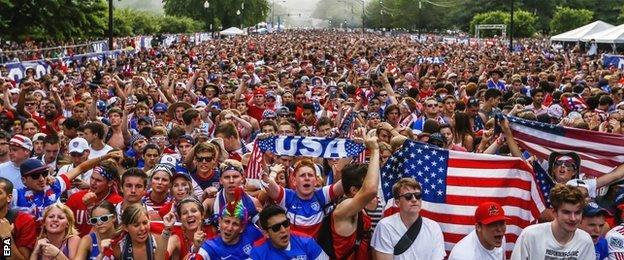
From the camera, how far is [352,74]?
21.3m

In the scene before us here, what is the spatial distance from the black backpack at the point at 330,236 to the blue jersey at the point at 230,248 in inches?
19.8

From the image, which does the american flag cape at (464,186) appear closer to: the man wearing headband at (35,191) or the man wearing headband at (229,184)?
the man wearing headband at (229,184)

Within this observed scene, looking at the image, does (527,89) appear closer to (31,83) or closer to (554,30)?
(31,83)

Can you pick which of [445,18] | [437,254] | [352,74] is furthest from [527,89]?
[445,18]

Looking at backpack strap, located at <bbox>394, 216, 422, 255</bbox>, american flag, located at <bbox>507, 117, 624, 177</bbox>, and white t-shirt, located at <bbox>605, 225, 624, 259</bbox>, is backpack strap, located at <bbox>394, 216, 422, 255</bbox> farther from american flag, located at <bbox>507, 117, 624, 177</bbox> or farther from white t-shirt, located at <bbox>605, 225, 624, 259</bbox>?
american flag, located at <bbox>507, 117, 624, 177</bbox>

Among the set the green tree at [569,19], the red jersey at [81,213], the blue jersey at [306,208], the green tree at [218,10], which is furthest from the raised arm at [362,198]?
the green tree at [218,10]

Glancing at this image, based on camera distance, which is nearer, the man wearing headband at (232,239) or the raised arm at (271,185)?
the man wearing headband at (232,239)

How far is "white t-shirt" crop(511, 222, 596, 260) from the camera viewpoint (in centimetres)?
535

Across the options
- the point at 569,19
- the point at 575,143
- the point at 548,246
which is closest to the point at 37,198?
the point at 548,246

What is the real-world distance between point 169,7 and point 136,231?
120 m

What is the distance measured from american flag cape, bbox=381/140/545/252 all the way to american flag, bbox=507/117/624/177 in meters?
0.84

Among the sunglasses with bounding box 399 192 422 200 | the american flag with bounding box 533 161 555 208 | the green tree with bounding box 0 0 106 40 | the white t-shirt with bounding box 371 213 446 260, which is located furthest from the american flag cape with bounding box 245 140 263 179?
the green tree with bounding box 0 0 106 40

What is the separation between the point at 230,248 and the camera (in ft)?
18.2

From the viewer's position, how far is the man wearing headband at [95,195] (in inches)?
266
